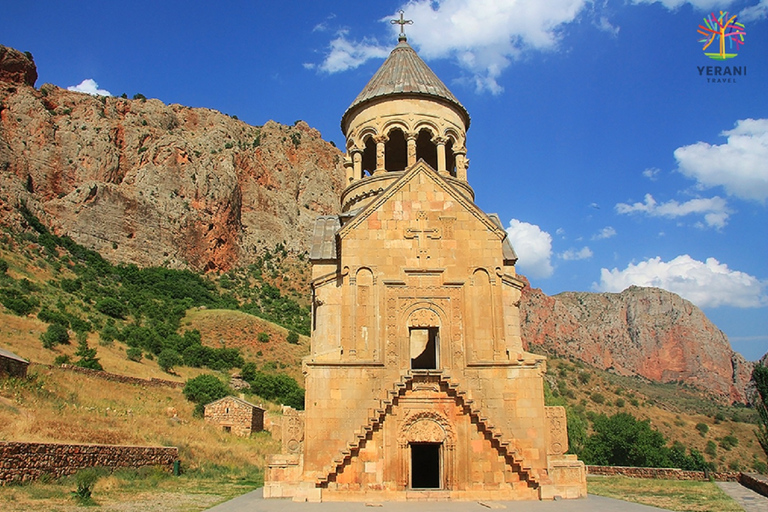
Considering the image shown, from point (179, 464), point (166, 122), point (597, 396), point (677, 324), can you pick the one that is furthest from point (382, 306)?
point (677, 324)

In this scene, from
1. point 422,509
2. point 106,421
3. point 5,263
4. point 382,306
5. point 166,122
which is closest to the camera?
point 422,509

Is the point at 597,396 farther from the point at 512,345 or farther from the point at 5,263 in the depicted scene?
the point at 5,263

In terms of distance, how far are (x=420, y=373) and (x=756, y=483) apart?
36.5ft

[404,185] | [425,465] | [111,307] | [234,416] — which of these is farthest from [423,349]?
[111,307]

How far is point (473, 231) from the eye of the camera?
42.0 feet

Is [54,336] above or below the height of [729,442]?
above

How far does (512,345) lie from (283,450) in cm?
502

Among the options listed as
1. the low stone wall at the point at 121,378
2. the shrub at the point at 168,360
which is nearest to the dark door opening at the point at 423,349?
the low stone wall at the point at 121,378

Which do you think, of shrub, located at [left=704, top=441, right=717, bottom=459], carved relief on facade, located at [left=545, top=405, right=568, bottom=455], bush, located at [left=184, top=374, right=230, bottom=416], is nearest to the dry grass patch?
carved relief on facade, located at [left=545, top=405, right=568, bottom=455]

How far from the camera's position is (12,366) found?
19438 millimetres

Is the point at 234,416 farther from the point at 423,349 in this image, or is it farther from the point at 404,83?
the point at 404,83

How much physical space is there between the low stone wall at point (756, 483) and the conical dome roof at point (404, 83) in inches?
472

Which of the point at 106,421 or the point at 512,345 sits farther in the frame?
the point at 106,421

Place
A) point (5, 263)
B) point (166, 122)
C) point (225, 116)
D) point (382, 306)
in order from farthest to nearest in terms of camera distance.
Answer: point (225, 116), point (166, 122), point (5, 263), point (382, 306)
